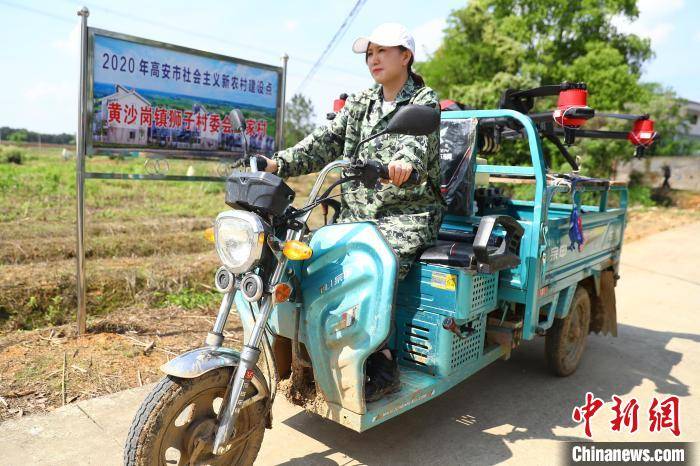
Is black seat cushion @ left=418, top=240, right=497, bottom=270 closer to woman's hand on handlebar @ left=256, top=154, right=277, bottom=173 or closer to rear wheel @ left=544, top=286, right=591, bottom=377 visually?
woman's hand on handlebar @ left=256, top=154, right=277, bottom=173

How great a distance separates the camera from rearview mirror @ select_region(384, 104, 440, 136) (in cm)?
230

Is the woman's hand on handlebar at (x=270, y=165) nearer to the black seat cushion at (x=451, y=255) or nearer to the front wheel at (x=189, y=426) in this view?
the black seat cushion at (x=451, y=255)

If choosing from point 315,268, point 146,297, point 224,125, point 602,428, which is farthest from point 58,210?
point 602,428

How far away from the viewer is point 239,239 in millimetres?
2363

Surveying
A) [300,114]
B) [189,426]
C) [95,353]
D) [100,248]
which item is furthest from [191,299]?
[300,114]

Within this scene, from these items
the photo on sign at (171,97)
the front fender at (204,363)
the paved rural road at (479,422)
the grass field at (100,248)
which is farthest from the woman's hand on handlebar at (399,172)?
the grass field at (100,248)

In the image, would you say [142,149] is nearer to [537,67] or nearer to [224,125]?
[224,125]

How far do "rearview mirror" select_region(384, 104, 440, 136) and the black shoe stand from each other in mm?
1216

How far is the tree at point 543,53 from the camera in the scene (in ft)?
66.7

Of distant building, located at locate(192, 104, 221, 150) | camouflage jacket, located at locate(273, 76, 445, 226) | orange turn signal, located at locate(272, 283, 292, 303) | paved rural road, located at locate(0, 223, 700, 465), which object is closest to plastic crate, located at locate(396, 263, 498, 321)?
camouflage jacket, located at locate(273, 76, 445, 226)

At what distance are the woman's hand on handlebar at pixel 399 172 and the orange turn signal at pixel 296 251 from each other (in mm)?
Result: 524

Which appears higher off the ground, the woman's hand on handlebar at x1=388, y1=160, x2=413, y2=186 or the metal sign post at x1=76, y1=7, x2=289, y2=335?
the metal sign post at x1=76, y1=7, x2=289, y2=335

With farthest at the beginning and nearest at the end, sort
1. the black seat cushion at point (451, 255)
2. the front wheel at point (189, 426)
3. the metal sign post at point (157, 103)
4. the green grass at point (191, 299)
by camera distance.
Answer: the green grass at point (191, 299)
the metal sign post at point (157, 103)
the black seat cushion at point (451, 255)
the front wheel at point (189, 426)

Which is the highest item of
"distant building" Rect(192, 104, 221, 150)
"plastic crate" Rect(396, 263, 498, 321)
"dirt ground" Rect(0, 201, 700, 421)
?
"distant building" Rect(192, 104, 221, 150)
